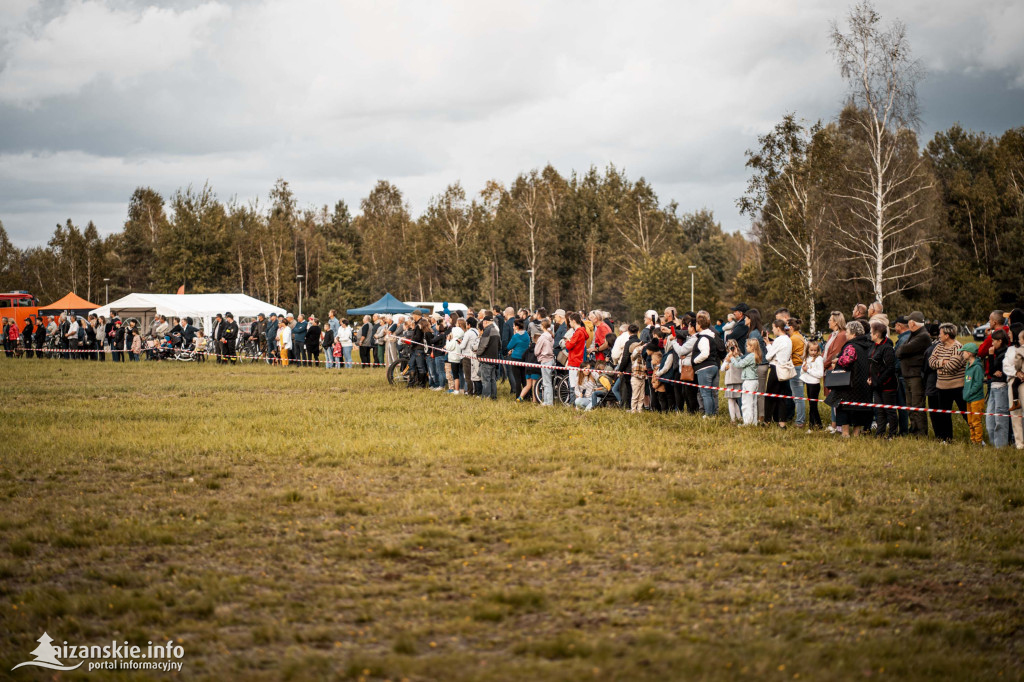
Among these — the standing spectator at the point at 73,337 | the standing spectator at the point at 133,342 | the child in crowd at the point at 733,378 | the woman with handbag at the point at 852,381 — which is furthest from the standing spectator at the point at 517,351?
the standing spectator at the point at 73,337

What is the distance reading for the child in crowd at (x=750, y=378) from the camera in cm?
1270

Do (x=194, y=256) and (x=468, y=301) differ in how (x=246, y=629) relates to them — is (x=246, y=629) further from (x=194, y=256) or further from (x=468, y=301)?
(x=194, y=256)

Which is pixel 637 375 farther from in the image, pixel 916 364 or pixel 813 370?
pixel 916 364

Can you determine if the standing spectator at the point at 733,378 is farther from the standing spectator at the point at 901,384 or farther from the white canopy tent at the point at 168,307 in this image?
the white canopy tent at the point at 168,307

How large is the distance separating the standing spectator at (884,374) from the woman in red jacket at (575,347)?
5.14m

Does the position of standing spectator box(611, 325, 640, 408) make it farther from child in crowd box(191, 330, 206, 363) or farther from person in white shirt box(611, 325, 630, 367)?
child in crowd box(191, 330, 206, 363)

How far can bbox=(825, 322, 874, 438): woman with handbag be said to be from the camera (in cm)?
1169

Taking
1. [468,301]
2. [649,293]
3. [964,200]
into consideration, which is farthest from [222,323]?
[964,200]

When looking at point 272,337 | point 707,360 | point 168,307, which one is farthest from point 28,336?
point 707,360

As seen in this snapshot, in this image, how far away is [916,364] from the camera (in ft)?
38.2

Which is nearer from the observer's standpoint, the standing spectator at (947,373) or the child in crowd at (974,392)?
the child in crowd at (974,392)

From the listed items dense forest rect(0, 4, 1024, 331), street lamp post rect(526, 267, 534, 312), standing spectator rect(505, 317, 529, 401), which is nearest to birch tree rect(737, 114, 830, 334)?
dense forest rect(0, 4, 1024, 331)

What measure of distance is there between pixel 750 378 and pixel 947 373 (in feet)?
8.98

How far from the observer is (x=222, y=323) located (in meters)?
31.3
